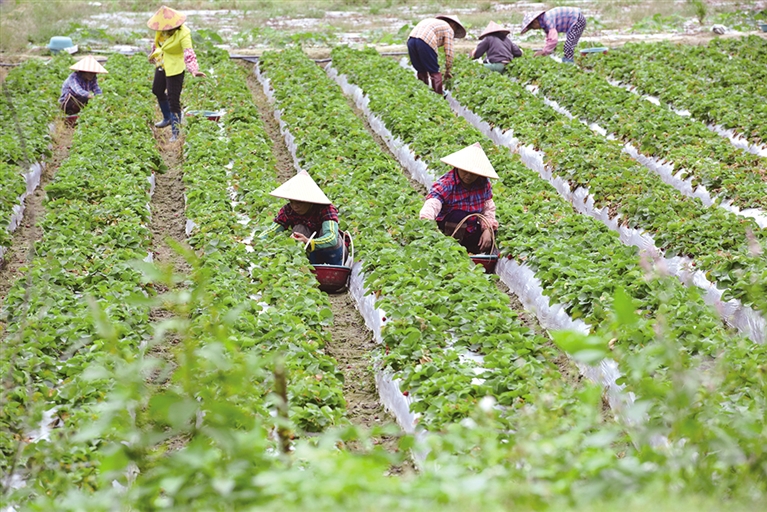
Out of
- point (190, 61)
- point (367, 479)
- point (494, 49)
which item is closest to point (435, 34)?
point (494, 49)

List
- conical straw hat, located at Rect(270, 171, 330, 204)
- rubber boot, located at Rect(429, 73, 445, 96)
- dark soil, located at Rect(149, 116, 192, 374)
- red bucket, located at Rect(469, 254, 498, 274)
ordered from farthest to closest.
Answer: rubber boot, located at Rect(429, 73, 445, 96) → red bucket, located at Rect(469, 254, 498, 274) → conical straw hat, located at Rect(270, 171, 330, 204) → dark soil, located at Rect(149, 116, 192, 374)

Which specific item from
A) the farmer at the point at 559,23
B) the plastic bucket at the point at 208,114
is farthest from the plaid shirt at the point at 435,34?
the plastic bucket at the point at 208,114

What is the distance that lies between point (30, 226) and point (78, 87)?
4537 mm

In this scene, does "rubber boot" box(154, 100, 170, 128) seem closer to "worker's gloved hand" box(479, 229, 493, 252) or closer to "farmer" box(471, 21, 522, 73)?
"farmer" box(471, 21, 522, 73)

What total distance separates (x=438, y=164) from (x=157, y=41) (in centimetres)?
441

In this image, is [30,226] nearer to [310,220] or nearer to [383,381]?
[310,220]

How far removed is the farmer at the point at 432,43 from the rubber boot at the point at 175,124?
13.2 ft

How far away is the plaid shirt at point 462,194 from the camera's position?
8.40 m

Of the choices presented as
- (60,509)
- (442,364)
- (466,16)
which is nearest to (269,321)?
(442,364)

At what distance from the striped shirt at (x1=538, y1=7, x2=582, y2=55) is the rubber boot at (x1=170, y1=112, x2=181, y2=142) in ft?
23.5

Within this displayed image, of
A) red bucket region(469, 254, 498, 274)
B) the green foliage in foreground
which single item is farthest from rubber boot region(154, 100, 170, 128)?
the green foliage in foreground

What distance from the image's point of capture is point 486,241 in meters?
8.26

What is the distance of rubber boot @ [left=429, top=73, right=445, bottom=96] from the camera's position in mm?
14562

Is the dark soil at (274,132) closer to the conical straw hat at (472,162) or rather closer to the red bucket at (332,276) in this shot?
the red bucket at (332,276)
